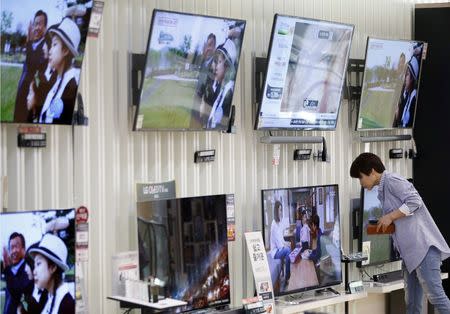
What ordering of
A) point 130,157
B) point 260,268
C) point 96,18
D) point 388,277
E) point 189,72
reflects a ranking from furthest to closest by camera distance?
point 388,277, point 260,268, point 189,72, point 130,157, point 96,18

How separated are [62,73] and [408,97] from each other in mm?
3964

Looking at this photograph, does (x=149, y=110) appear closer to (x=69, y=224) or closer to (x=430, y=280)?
(x=69, y=224)

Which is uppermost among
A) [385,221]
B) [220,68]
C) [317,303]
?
[220,68]

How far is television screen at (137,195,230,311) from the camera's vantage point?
5492 mm

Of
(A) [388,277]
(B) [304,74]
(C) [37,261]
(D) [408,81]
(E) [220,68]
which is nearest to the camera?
(C) [37,261]

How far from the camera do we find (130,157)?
566cm

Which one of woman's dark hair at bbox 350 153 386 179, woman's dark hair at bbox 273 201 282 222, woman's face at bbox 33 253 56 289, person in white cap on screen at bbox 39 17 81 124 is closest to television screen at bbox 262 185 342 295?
woman's dark hair at bbox 273 201 282 222

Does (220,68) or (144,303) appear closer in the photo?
(144,303)

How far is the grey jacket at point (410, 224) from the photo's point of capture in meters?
6.73

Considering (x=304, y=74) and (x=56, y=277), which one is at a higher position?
(x=304, y=74)

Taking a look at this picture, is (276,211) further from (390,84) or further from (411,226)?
(390,84)

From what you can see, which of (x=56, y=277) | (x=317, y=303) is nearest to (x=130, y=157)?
(x=56, y=277)

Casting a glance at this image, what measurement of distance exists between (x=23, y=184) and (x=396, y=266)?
4377mm

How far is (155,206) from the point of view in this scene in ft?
18.2
